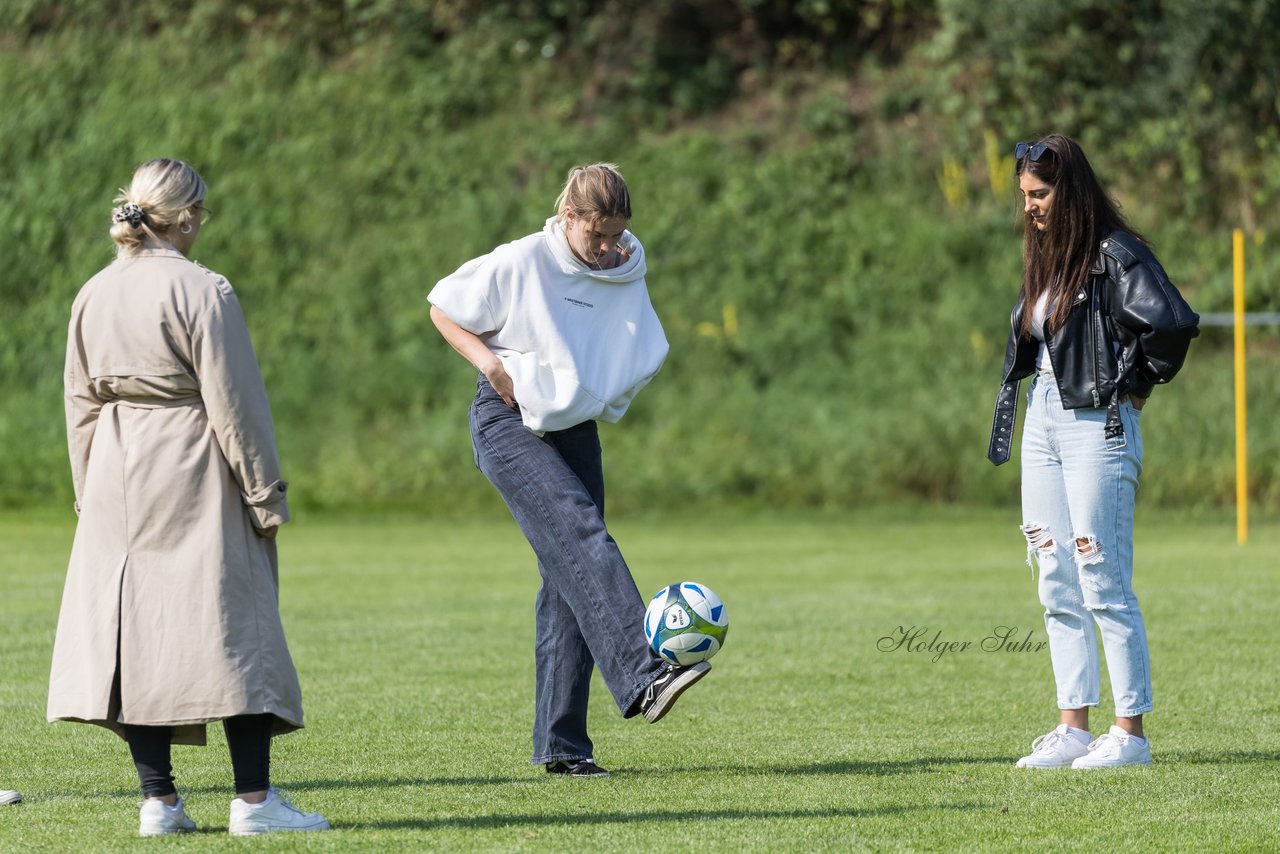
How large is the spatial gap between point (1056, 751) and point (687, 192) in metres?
19.5

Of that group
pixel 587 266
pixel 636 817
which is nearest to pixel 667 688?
pixel 636 817

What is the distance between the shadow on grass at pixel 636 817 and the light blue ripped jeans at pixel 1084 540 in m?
0.98

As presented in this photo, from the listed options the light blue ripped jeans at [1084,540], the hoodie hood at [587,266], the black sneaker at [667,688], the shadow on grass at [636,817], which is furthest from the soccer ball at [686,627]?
the light blue ripped jeans at [1084,540]

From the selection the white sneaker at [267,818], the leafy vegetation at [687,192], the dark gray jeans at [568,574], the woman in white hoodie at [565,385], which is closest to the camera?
the white sneaker at [267,818]

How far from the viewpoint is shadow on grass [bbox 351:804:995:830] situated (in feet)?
16.4

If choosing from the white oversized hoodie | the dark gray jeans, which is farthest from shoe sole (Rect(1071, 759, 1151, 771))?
the white oversized hoodie

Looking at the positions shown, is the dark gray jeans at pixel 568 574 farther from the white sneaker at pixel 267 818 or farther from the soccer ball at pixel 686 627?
the white sneaker at pixel 267 818

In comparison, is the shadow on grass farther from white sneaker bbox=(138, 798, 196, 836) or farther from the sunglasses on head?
the sunglasses on head

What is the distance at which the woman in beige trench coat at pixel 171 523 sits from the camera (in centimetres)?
469

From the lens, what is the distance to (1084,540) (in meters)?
5.89

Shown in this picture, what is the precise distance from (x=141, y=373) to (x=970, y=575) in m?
9.62

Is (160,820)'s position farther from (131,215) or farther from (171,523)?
(131,215)

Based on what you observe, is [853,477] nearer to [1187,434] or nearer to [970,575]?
[1187,434]

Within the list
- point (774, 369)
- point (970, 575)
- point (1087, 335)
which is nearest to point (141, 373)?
point (1087, 335)
